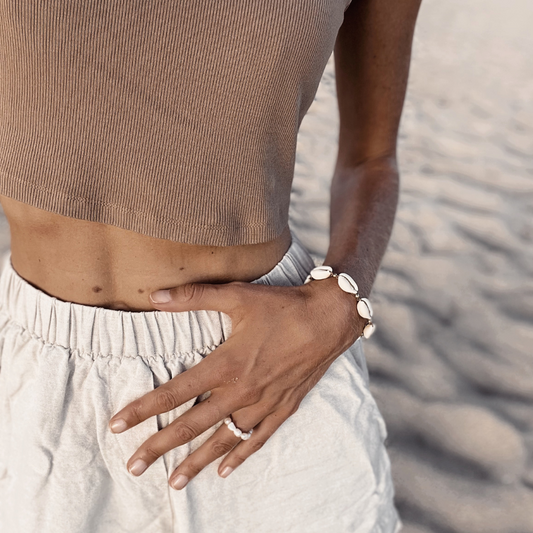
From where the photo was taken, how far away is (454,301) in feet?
8.68

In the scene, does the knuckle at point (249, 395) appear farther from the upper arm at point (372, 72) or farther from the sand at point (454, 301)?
the sand at point (454, 301)

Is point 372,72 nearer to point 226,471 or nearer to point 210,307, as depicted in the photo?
point 210,307

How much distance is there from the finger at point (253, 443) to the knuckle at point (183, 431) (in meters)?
0.09

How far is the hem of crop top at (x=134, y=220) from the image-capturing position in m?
0.65

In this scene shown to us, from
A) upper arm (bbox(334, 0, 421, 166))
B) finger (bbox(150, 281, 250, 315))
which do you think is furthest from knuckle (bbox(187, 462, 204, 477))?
upper arm (bbox(334, 0, 421, 166))

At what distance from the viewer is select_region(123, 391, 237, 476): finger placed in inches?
28.5

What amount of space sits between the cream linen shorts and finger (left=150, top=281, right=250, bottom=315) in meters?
0.03

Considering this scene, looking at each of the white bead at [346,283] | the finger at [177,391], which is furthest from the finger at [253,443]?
the white bead at [346,283]

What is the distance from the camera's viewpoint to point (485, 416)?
81.9 inches

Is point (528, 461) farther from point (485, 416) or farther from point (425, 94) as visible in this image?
point (425, 94)

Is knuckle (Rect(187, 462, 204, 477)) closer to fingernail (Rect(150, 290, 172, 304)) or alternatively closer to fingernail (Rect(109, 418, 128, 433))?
fingernail (Rect(109, 418, 128, 433))

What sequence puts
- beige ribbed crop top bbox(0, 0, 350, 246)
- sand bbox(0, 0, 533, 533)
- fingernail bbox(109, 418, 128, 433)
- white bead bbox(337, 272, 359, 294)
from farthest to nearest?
sand bbox(0, 0, 533, 533) → white bead bbox(337, 272, 359, 294) → fingernail bbox(109, 418, 128, 433) → beige ribbed crop top bbox(0, 0, 350, 246)

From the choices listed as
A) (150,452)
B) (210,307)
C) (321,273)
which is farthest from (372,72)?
(150,452)

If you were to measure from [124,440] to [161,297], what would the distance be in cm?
21
